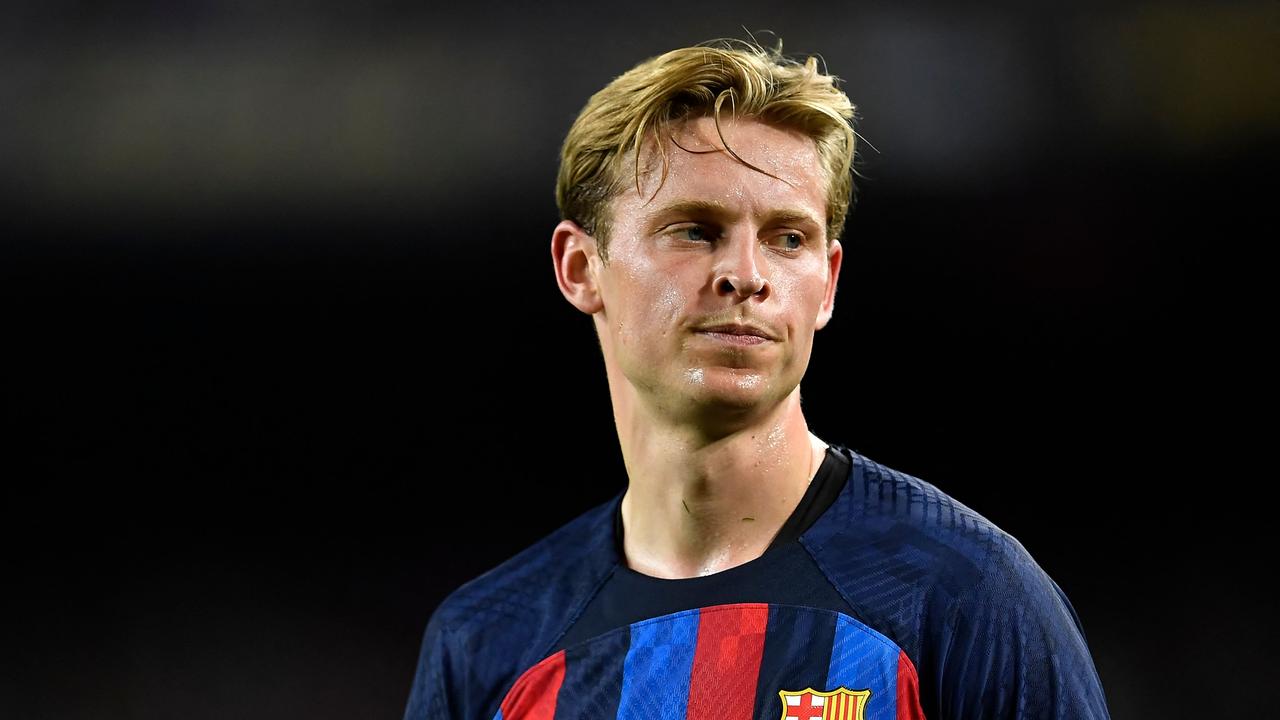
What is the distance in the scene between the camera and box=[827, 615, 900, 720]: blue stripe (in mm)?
1998

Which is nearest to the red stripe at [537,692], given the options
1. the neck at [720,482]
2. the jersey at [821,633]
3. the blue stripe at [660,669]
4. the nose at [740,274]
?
the jersey at [821,633]

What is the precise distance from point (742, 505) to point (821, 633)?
272 millimetres

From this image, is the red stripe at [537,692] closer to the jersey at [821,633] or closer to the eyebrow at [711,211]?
the jersey at [821,633]

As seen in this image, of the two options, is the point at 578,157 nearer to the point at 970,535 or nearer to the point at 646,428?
the point at 646,428

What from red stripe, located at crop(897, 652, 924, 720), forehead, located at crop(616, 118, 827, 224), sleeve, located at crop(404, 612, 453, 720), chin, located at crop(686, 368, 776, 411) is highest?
forehead, located at crop(616, 118, 827, 224)

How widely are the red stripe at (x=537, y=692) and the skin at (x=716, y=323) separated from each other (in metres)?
0.25

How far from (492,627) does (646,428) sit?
51 cm

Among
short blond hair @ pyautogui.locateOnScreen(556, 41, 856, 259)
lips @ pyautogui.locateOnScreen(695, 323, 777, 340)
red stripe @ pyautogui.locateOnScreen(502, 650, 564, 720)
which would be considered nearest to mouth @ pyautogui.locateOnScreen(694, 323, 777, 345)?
lips @ pyautogui.locateOnScreen(695, 323, 777, 340)

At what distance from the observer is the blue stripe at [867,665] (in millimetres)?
1998

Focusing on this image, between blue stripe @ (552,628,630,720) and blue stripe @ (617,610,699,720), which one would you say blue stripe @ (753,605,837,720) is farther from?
blue stripe @ (552,628,630,720)

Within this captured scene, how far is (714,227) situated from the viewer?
216 centimetres

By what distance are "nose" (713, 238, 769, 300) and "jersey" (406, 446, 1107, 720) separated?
397 millimetres

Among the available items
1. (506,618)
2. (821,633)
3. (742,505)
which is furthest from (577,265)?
(821,633)

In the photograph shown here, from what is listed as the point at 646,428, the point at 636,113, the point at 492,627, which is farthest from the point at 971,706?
the point at 636,113
